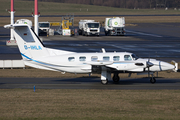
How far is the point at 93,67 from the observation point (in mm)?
23484

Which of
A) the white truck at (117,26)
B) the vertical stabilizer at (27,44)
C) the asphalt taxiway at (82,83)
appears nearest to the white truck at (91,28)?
the white truck at (117,26)

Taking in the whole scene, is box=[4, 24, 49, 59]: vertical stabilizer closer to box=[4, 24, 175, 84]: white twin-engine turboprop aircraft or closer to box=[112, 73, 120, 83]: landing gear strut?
box=[4, 24, 175, 84]: white twin-engine turboprop aircraft

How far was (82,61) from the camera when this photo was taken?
23.7m

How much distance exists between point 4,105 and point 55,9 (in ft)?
552

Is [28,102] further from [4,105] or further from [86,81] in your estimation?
[86,81]

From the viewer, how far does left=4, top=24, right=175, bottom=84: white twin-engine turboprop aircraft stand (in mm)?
23064

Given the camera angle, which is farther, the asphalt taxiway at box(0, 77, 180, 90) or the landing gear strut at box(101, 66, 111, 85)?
the landing gear strut at box(101, 66, 111, 85)

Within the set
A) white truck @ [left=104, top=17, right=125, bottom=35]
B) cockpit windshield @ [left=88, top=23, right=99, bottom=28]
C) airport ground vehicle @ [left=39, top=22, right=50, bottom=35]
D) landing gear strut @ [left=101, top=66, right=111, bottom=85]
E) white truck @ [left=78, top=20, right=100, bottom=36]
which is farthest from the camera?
airport ground vehicle @ [left=39, top=22, right=50, bottom=35]

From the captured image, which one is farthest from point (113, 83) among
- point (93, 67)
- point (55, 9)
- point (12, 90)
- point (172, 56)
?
point (55, 9)

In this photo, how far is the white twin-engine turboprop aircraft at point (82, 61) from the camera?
2306 cm

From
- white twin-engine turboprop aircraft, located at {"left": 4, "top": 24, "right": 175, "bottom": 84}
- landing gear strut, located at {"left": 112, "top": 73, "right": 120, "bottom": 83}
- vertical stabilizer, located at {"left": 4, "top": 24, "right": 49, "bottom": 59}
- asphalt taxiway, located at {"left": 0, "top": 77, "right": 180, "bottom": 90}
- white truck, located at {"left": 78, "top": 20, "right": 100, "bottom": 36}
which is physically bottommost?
asphalt taxiway, located at {"left": 0, "top": 77, "right": 180, "bottom": 90}

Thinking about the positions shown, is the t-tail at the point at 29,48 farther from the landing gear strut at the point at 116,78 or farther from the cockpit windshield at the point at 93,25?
the cockpit windshield at the point at 93,25

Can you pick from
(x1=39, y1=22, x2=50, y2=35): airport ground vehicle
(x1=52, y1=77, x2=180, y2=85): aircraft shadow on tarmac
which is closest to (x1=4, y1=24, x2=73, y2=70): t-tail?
(x1=52, y1=77, x2=180, y2=85): aircraft shadow on tarmac

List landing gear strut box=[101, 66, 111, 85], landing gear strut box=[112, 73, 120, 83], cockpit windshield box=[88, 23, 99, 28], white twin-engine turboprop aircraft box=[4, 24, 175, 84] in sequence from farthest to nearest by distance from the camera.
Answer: cockpit windshield box=[88, 23, 99, 28] < landing gear strut box=[112, 73, 120, 83] < landing gear strut box=[101, 66, 111, 85] < white twin-engine turboprop aircraft box=[4, 24, 175, 84]
